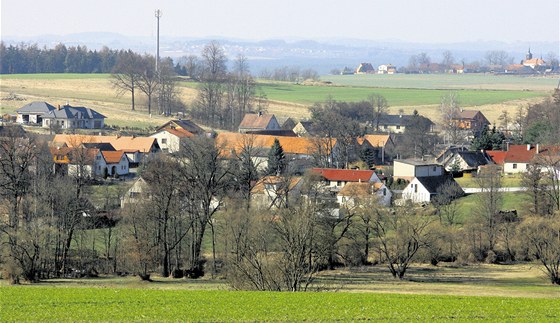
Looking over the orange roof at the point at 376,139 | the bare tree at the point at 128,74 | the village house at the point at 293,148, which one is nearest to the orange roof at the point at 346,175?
the village house at the point at 293,148

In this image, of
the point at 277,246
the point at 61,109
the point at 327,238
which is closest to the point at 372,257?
the point at 327,238

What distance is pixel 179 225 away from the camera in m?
42.5

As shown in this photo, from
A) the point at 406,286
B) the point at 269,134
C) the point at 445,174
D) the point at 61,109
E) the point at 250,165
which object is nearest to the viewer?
the point at 406,286

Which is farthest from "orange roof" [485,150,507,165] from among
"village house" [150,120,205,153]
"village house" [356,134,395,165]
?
"village house" [150,120,205,153]

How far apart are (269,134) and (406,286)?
45339 millimetres

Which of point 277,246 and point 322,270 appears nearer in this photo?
point 277,246

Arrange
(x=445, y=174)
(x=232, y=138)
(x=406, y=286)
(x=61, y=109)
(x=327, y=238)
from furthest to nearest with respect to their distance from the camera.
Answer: (x=61, y=109) < (x=232, y=138) < (x=445, y=174) < (x=327, y=238) < (x=406, y=286)

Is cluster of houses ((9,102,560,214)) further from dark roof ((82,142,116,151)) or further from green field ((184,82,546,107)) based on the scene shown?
green field ((184,82,546,107))

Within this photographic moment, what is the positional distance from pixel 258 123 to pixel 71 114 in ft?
56.4

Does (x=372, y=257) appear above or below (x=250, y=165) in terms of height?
below

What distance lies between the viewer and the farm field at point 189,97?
102 metres

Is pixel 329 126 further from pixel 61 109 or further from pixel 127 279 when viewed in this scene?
pixel 127 279

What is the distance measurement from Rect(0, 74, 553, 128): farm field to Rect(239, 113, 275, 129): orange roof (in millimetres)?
8939

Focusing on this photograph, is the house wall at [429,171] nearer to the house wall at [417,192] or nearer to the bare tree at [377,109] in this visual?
the house wall at [417,192]
